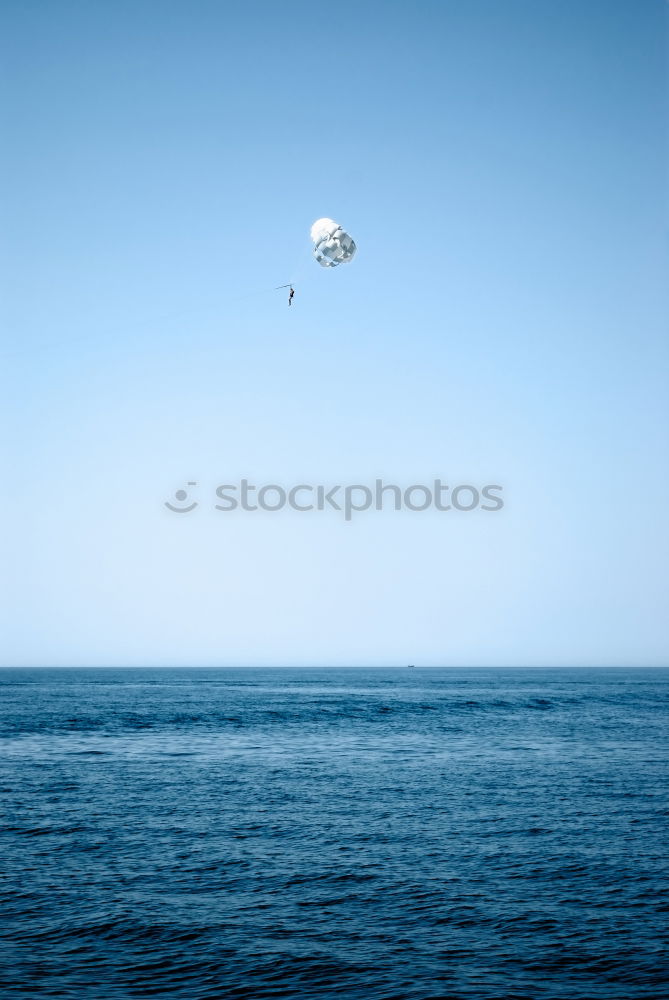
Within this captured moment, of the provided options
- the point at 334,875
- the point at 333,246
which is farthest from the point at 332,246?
the point at 334,875

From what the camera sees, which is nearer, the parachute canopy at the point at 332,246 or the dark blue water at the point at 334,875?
the dark blue water at the point at 334,875

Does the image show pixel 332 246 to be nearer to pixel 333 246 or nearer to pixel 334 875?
pixel 333 246

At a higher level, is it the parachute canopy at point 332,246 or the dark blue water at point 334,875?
the parachute canopy at point 332,246

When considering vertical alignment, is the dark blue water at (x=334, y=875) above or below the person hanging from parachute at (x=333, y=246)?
below

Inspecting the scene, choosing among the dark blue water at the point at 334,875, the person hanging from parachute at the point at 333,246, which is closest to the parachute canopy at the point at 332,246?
the person hanging from parachute at the point at 333,246

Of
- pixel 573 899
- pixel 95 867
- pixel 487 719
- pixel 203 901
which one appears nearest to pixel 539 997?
pixel 573 899

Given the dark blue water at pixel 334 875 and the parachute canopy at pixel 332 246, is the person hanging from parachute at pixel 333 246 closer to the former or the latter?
the parachute canopy at pixel 332 246

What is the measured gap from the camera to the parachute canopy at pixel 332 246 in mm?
34750

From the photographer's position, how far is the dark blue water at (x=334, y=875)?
16.0m

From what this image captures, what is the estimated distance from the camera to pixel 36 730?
6291cm

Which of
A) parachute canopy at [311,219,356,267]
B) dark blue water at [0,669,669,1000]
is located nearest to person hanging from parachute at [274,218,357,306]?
parachute canopy at [311,219,356,267]

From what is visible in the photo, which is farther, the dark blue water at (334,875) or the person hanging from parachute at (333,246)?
the person hanging from parachute at (333,246)

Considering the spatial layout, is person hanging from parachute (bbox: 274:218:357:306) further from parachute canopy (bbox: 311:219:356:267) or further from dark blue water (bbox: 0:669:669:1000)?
dark blue water (bbox: 0:669:669:1000)

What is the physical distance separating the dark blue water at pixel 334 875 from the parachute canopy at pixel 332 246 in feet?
81.8
